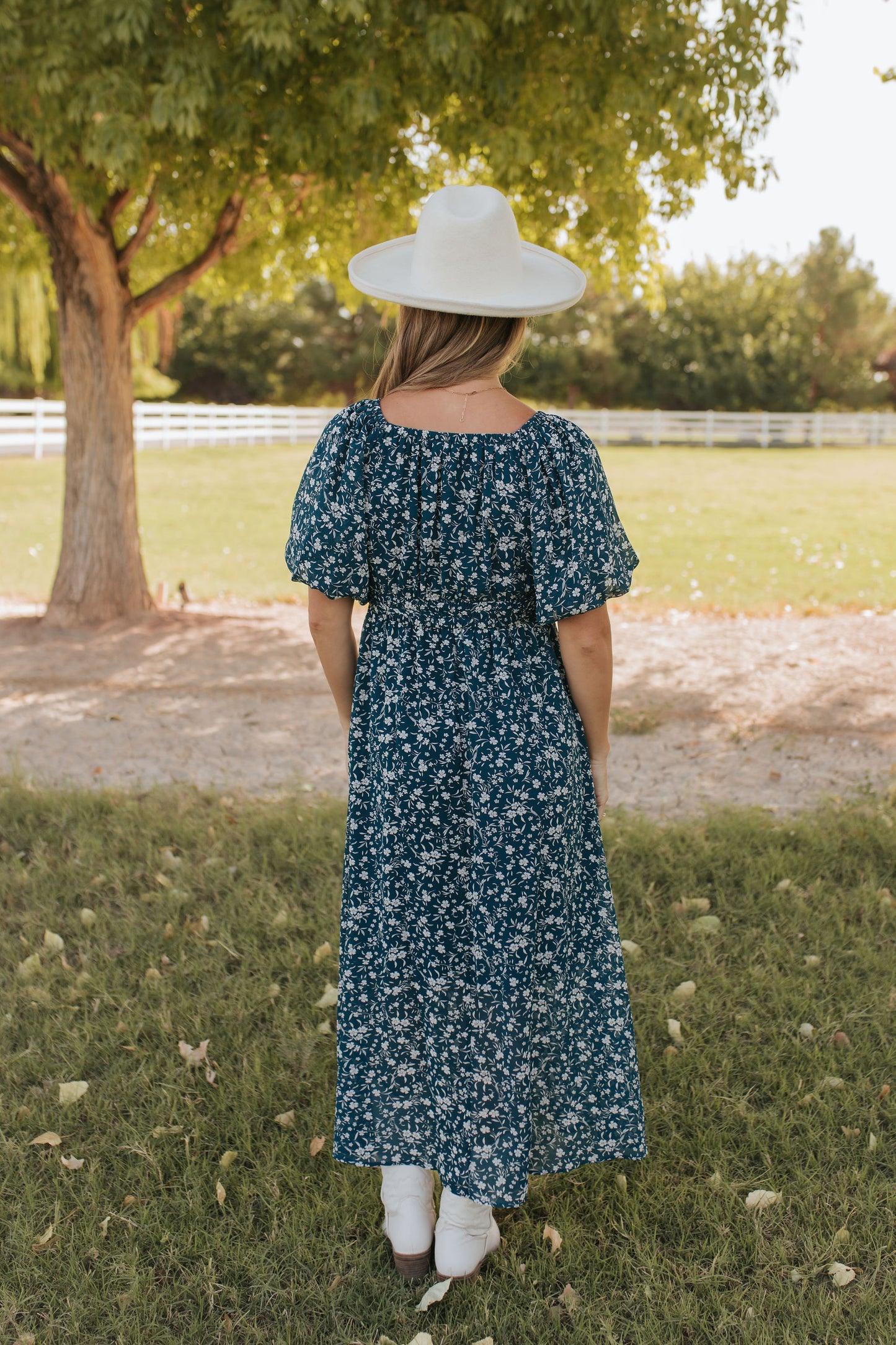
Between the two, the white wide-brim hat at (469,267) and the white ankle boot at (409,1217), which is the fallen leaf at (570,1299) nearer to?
the white ankle boot at (409,1217)

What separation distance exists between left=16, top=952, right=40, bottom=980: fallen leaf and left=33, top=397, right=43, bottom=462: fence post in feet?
69.4

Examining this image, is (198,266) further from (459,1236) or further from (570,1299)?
(570,1299)

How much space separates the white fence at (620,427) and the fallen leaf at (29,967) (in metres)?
24.5

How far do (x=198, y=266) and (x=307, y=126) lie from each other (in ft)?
8.19

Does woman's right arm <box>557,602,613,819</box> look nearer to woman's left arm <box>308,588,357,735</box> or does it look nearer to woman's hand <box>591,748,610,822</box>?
woman's hand <box>591,748,610,822</box>

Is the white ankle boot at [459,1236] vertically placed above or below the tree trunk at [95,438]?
below

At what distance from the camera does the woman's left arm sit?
2098 mm

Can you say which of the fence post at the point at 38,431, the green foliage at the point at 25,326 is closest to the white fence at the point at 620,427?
the green foliage at the point at 25,326

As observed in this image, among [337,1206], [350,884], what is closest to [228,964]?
[337,1206]

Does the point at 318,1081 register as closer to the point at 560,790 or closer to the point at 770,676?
the point at 560,790

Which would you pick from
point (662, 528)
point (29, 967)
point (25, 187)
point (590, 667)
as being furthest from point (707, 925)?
point (662, 528)

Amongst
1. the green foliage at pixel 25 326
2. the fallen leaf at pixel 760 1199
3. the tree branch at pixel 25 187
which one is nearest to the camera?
the fallen leaf at pixel 760 1199

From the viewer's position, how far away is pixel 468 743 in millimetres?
2037

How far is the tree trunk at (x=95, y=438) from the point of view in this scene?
24.9ft
